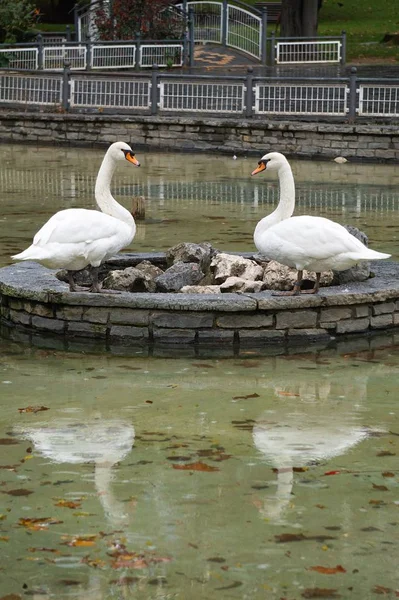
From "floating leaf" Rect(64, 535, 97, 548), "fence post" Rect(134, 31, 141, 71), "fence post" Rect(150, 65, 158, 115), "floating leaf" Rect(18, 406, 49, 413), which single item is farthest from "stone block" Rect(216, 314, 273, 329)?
"fence post" Rect(134, 31, 141, 71)

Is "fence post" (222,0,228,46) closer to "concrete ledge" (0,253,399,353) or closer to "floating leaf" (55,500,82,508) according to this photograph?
"concrete ledge" (0,253,399,353)

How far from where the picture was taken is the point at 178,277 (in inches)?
404

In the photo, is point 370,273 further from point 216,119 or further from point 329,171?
point 216,119

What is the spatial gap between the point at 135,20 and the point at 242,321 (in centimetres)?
2583

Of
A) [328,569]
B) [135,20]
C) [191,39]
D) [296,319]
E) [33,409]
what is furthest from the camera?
[191,39]

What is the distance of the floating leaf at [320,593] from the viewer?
519 cm

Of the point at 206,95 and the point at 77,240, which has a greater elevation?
the point at 206,95

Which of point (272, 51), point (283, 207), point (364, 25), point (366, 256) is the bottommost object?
point (366, 256)

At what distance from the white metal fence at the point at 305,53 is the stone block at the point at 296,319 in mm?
26545

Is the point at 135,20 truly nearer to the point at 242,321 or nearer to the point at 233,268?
the point at 233,268

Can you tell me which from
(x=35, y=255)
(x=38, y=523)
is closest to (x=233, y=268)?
(x=35, y=255)

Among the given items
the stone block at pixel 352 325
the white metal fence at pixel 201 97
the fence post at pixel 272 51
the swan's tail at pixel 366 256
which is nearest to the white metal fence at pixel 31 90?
the white metal fence at pixel 201 97

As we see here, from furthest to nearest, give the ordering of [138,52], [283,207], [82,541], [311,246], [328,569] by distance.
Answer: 1. [138,52]
2. [283,207]
3. [311,246]
4. [82,541]
5. [328,569]

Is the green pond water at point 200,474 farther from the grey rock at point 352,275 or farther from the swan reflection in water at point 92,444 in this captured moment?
the grey rock at point 352,275
